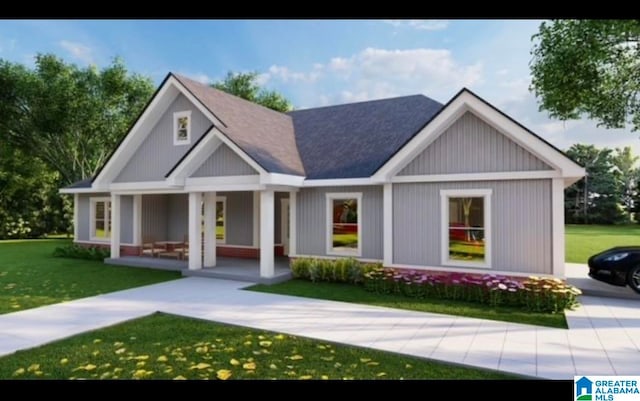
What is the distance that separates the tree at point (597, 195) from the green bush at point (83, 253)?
43322 millimetres

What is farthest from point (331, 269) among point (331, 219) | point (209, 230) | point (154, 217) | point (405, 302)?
point (154, 217)

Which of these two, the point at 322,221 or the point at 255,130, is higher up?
the point at 255,130

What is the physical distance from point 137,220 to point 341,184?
9.27 m

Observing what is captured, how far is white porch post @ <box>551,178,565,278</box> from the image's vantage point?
9109 mm

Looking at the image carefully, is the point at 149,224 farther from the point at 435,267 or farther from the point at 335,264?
the point at 435,267

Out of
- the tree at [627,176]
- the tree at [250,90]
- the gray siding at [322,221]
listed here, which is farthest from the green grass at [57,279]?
the tree at [627,176]

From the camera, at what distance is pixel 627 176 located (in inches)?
2009

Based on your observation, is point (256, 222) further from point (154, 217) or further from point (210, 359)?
point (210, 359)

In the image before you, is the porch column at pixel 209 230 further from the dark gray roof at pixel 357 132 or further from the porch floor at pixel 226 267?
the dark gray roof at pixel 357 132

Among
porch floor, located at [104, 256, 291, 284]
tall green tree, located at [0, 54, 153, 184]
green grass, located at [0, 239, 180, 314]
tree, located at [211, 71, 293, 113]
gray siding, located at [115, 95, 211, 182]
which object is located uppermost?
tree, located at [211, 71, 293, 113]

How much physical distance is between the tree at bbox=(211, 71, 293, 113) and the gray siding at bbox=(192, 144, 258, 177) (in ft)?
74.9

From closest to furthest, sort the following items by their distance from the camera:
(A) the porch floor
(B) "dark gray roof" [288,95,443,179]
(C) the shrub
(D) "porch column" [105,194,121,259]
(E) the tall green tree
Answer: (C) the shrub
(A) the porch floor
(B) "dark gray roof" [288,95,443,179]
(D) "porch column" [105,194,121,259]
(E) the tall green tree

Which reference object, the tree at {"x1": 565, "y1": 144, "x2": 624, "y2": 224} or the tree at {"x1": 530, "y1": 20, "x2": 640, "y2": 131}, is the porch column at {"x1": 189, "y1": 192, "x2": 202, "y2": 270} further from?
the tree at {"x1": 565, "y1": 144, "x2": 624, "y2": 224}

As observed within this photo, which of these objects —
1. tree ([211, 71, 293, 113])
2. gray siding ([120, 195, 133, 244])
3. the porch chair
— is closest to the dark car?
the porch chair
